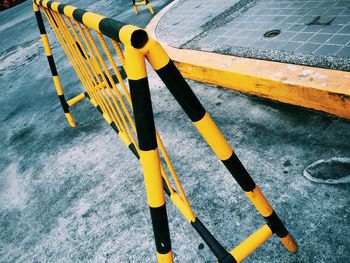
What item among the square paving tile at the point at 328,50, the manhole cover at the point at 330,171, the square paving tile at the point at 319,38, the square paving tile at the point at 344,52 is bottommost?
the manhole cover at the point at 330,171

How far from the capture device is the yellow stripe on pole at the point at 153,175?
3.93 feet

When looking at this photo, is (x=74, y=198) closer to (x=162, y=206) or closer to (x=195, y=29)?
(x=162, y=206)

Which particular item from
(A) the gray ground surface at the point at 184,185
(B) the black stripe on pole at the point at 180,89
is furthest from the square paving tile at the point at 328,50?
(B) the black stripe on pole at the point at 180,89

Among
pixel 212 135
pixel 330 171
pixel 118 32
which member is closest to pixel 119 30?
pixel 118 32

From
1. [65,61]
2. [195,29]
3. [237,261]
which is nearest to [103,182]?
[237,261]

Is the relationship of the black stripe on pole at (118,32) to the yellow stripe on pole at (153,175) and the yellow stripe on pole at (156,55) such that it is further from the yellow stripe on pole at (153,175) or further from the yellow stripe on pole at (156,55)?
the yellow stripe on pole at (153,175)

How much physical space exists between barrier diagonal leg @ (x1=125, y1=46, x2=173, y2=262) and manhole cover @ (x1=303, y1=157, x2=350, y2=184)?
1230mm

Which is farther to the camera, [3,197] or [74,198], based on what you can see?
[3,197]

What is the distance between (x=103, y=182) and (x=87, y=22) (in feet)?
5.32

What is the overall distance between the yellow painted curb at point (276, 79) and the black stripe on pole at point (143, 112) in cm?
176

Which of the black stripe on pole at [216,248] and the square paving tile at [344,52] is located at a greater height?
the square paving tile at [344,52]

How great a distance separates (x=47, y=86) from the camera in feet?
17.3

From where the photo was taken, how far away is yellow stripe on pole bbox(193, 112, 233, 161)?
1260mm

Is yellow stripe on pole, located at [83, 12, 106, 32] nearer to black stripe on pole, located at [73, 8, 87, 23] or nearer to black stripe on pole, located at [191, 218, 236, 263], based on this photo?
black stripe on pole, located at [73, 8, 87, 23]
